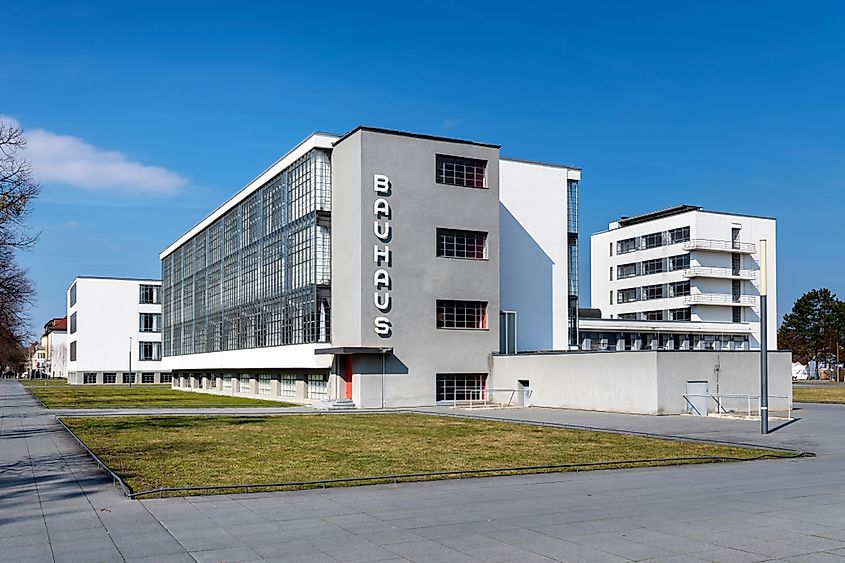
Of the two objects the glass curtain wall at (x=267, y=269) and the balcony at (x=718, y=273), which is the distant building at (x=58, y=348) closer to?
the glass curtain wall at (x=267, y=269)

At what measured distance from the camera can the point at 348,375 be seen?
149 ft

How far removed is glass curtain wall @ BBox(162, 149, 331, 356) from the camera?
4809 centimetres

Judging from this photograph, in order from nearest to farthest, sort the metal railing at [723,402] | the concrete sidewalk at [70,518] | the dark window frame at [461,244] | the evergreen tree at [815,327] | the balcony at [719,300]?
the concrete sidewalk at [70,518] → the metal railing at [723,402] → the dark window frame at [461,244] → the balcony at [719,300] → the evergreen tree at [815,327]

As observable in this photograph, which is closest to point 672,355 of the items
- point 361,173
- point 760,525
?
point 361,173

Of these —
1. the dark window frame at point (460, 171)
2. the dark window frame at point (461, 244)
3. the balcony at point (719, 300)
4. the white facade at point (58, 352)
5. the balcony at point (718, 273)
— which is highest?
the dark window frame at point (460, 171)

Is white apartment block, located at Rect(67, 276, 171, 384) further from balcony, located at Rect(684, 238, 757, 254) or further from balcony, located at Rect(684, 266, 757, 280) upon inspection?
balcony, located at Rect(684, 238, 757, 254)

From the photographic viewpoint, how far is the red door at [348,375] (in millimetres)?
44969

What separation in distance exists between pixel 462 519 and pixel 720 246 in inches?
3466

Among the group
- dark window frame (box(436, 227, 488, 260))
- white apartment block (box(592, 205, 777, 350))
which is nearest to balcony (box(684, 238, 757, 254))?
white apartment block (box(592, 205, 777, 350))

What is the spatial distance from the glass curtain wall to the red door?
247 cm

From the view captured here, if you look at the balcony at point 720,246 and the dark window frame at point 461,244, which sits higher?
the balcony at point 720,246

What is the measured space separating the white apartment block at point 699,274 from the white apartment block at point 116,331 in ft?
207

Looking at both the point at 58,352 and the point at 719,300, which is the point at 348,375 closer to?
the point at 719,300

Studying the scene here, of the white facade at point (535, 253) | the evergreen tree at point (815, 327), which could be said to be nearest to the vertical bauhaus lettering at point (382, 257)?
the white facade at point (535, 253)
